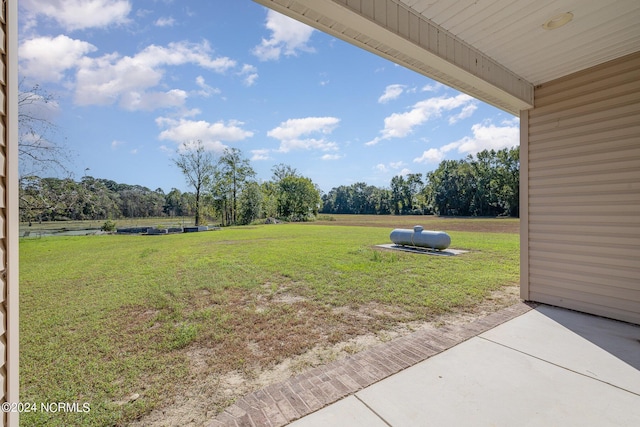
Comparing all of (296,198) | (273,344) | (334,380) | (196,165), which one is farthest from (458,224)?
(334,380)

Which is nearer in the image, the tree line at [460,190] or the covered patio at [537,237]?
the covered patio at [537,237]

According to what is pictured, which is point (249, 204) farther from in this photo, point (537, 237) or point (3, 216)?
point (3, 216)

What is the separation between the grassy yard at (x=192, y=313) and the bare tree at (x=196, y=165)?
53.5 ft

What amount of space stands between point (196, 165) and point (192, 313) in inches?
845

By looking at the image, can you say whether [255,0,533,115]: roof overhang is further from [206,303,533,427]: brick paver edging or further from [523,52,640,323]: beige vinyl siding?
[206,303,533,427]: brick paver edging

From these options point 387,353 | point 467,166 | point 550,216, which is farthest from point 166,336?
point 467,166

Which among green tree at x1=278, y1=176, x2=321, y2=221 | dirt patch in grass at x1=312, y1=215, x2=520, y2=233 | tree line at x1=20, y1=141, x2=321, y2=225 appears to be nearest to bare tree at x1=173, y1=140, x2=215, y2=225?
tree line at x1=20, y1=141, x2=321, y2=225

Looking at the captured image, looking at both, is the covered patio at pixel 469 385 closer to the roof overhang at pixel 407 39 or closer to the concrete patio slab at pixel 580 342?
the concrete patio slab at pixel 580 342

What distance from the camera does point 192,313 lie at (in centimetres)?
330

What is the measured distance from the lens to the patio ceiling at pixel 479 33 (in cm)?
186

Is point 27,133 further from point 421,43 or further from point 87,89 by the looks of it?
point 421,43

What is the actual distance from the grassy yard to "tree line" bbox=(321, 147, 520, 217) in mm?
35209

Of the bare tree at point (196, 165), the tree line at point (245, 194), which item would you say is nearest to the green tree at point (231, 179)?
the tree line at point (245, 194)

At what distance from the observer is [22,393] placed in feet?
6.02
